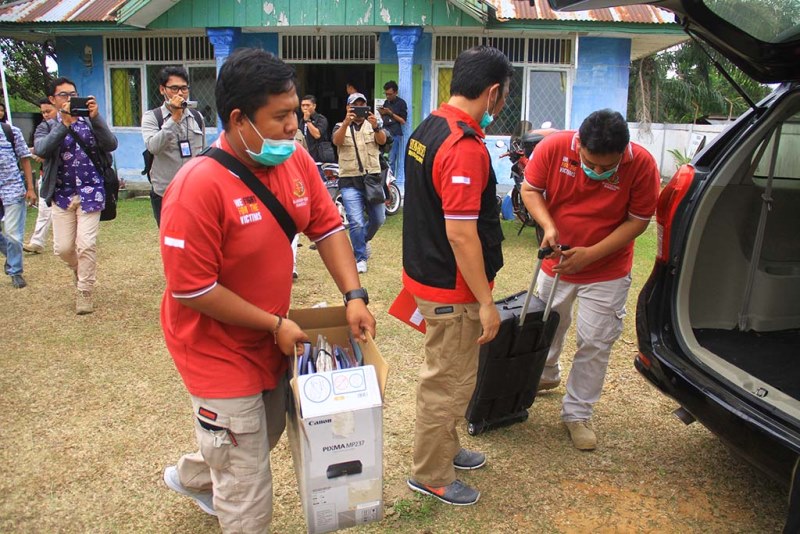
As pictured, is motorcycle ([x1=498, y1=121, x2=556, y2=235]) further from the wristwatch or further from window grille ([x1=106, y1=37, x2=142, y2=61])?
window grille ([x1=106, y1=37, x2=142, y2=61])

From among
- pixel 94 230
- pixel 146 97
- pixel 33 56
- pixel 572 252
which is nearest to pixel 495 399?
pixel 572 252

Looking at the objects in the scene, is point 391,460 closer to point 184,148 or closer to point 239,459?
point 239,459

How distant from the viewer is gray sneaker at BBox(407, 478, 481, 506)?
2.88 metres

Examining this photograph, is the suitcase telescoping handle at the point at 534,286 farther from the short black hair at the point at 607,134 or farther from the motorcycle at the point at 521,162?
the motorcycle at the point at 521,162

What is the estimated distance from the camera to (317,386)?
6.40 feet

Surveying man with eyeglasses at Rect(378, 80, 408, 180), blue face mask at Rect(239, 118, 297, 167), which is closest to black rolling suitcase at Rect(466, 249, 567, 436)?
blue face mask at Rect(239, 118, 297, 167)

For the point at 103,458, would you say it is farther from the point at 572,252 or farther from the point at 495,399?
the point at 572,252

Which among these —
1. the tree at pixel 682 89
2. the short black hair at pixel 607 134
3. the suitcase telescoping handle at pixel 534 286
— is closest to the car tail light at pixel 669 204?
the short black hair at pixel 607 134

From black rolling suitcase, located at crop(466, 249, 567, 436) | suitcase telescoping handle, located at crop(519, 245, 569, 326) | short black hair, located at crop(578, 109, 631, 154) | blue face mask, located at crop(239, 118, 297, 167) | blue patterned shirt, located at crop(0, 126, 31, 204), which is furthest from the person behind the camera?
blue patterned shirt, located at crop(0, 126, 31, 204)

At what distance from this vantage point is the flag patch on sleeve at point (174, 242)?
74.2 inches

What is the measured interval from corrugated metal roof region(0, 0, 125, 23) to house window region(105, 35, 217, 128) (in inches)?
25.6

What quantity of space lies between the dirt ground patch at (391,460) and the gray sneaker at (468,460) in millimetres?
43

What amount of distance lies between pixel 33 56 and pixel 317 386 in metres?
18.1

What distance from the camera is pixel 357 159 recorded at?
21.0ft
